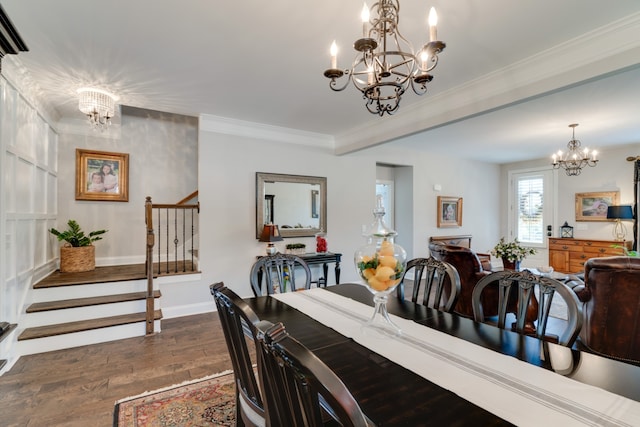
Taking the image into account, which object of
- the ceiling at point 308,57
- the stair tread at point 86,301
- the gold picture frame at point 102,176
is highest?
the ceiling at point 308,57

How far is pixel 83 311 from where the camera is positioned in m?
3.45

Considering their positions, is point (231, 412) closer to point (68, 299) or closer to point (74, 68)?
point (68, 299)

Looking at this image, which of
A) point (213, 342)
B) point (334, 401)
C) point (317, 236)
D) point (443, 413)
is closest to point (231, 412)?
point (213, 342)

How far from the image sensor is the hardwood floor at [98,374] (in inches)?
84.7

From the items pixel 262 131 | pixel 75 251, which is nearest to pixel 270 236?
pixel 262 131

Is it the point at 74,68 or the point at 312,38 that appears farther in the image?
the point at 74,68

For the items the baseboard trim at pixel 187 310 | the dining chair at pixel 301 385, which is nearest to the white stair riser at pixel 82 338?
the baseboard trim at pixel 187 310

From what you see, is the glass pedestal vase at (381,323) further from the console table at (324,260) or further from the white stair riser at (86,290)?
the white stair riser at (86,290)

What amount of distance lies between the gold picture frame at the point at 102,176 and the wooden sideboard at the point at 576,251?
27.0 feet

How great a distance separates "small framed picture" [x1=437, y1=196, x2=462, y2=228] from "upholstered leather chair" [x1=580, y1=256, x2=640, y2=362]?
3.99 metres

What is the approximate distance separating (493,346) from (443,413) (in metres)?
0.62

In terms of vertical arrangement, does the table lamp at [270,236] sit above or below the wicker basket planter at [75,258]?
above

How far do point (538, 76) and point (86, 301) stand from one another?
5.03 metres

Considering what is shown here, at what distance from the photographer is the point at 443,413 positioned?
92cm
